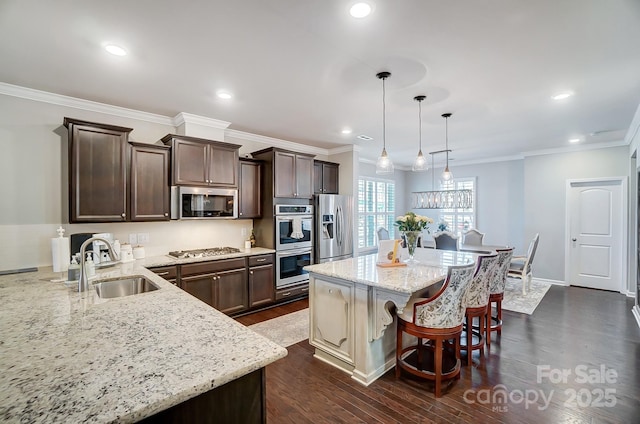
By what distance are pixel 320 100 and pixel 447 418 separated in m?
3.17

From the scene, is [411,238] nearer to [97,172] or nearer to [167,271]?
[167,271]

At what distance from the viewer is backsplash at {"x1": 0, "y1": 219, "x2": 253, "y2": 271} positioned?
291 centimetres

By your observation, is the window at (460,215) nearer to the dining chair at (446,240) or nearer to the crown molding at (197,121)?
the dining chair at (446,240)

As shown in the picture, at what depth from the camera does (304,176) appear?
16.1ft

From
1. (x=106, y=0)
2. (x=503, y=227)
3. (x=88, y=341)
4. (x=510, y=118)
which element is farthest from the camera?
(x=503, y=227)

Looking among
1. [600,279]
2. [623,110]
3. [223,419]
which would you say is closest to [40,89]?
[223,419]

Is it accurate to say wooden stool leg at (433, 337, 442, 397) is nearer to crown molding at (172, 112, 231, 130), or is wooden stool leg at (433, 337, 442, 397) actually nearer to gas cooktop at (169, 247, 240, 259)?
gas cooktop at (169, 247, 240, 259)

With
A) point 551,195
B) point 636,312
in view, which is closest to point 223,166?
point 636,312

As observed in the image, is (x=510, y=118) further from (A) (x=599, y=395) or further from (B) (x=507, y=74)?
(A) (x=599, y=395)

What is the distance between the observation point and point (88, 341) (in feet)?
4.14

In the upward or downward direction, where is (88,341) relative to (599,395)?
upward

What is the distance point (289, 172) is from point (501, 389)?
3.72 metres

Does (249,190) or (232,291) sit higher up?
(249,190)

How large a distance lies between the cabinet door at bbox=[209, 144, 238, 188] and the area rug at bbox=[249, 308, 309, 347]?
197cm
